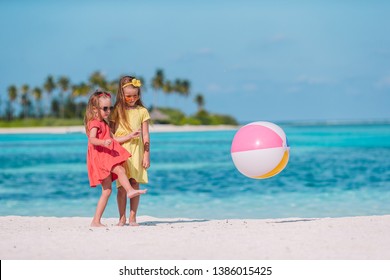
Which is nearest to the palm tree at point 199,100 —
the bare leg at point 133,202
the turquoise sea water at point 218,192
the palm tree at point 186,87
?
the palm tree at point 186,87

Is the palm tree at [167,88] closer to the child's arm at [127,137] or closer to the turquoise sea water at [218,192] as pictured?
the turquoise sea water at [218,192]

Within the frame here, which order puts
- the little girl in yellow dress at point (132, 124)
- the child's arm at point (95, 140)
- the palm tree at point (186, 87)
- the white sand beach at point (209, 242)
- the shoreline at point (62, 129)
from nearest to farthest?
the white sand beach at point (209, 242) < the child's arm at point (95, 140) < the little girl in yellow dress at point (132, 124) < the shoreline at point (62, 129) < the palm tree at point (186, 87)

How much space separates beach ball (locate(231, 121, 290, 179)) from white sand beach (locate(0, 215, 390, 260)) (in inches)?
26.3

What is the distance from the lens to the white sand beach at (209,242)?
6098mm

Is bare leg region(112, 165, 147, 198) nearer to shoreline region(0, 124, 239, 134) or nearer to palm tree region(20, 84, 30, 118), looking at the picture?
shoreline region(0, 124, 239, 134)

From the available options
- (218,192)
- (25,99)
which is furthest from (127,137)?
(25,99)

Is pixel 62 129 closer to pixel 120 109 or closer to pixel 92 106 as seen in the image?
pixel 120 109

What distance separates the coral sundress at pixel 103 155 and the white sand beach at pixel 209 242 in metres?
0.61

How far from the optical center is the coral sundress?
758 centimetres

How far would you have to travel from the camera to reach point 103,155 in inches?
300

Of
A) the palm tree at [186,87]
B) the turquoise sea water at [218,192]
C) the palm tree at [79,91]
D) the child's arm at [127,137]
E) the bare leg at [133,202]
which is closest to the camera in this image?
the child's arm at [127,137]

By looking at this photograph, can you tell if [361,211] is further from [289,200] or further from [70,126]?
[70,126]

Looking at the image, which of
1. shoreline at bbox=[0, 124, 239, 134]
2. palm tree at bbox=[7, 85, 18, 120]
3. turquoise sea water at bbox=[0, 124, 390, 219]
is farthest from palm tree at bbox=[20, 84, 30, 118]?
turquoise sea water at bbox=[0, 124, 390, 219]

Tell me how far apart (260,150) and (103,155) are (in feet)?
5.76
